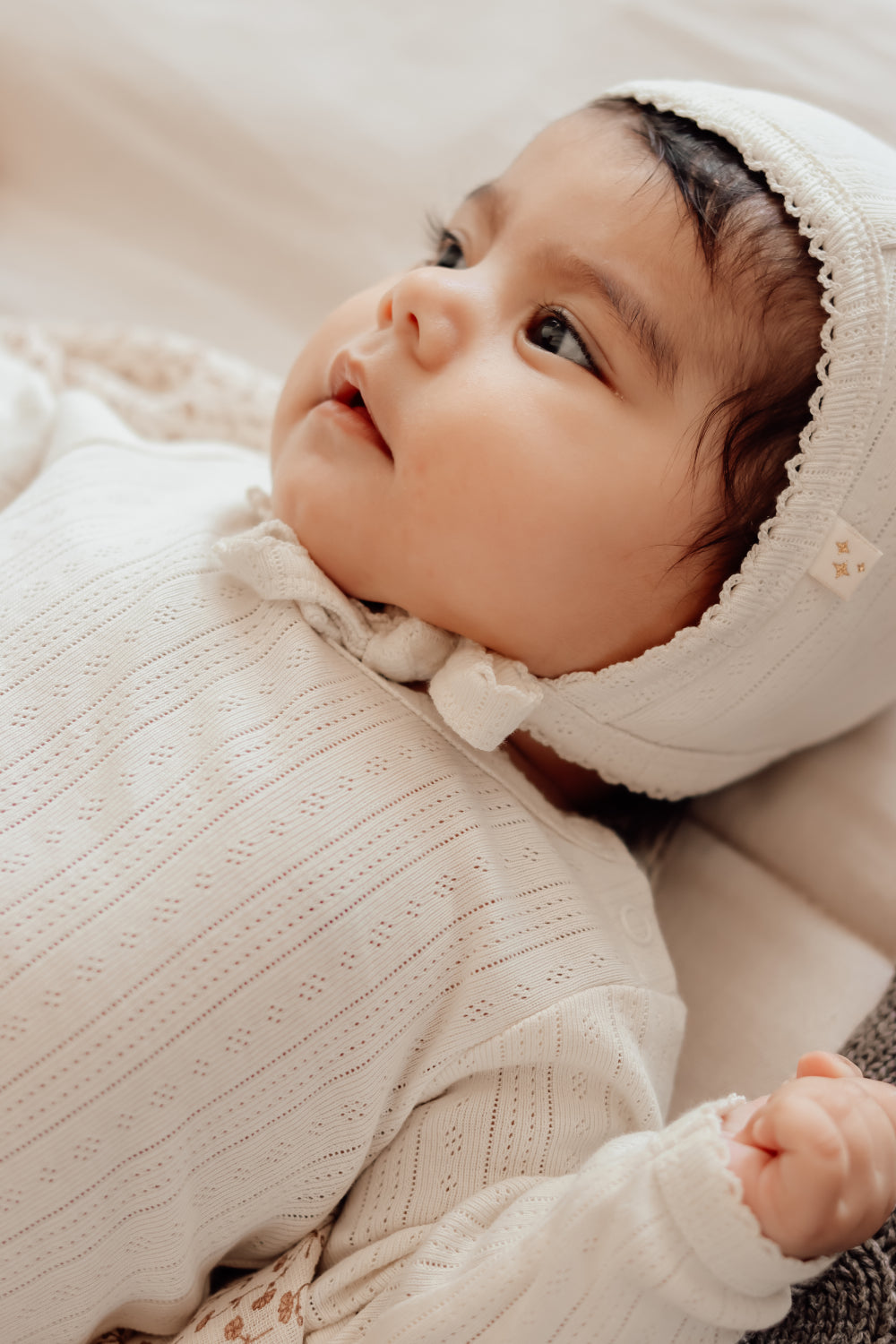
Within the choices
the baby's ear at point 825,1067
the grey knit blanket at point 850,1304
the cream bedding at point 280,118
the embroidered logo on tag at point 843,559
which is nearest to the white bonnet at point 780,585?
the embroidered logo on tag at point 843,559

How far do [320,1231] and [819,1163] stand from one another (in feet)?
1.42

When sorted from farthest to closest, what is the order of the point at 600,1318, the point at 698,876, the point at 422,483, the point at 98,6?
the point at 98,6, the point at 698,876, the point at 422,483, the point at 600,1318

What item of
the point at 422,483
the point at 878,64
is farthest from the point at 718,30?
the point at 422,483

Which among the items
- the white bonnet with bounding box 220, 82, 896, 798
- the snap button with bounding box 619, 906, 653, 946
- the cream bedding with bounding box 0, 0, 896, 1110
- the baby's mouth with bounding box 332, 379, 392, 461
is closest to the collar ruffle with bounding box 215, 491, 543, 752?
the white bonnet with bounding box 220, 82, 896, 798

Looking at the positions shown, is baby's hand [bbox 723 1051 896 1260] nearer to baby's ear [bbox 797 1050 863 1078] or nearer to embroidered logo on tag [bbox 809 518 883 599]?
baby's ear [bbox 797 1050 863 1078]

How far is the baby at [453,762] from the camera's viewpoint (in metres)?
0.75

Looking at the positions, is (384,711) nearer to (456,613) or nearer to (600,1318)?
(456,613)

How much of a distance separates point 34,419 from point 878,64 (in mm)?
1163

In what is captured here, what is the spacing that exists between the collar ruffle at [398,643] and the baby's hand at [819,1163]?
0.34 metres

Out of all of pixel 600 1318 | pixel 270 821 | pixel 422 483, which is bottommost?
pixel 600 1318

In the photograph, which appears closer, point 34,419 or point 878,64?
point 34,419

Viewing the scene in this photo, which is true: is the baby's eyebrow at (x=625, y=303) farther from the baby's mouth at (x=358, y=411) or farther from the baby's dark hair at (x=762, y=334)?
the baby's mouth at (x=358, y=411)

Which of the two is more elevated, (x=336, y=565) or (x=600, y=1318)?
(x=336, y=565)

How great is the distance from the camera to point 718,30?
57.0 inches
